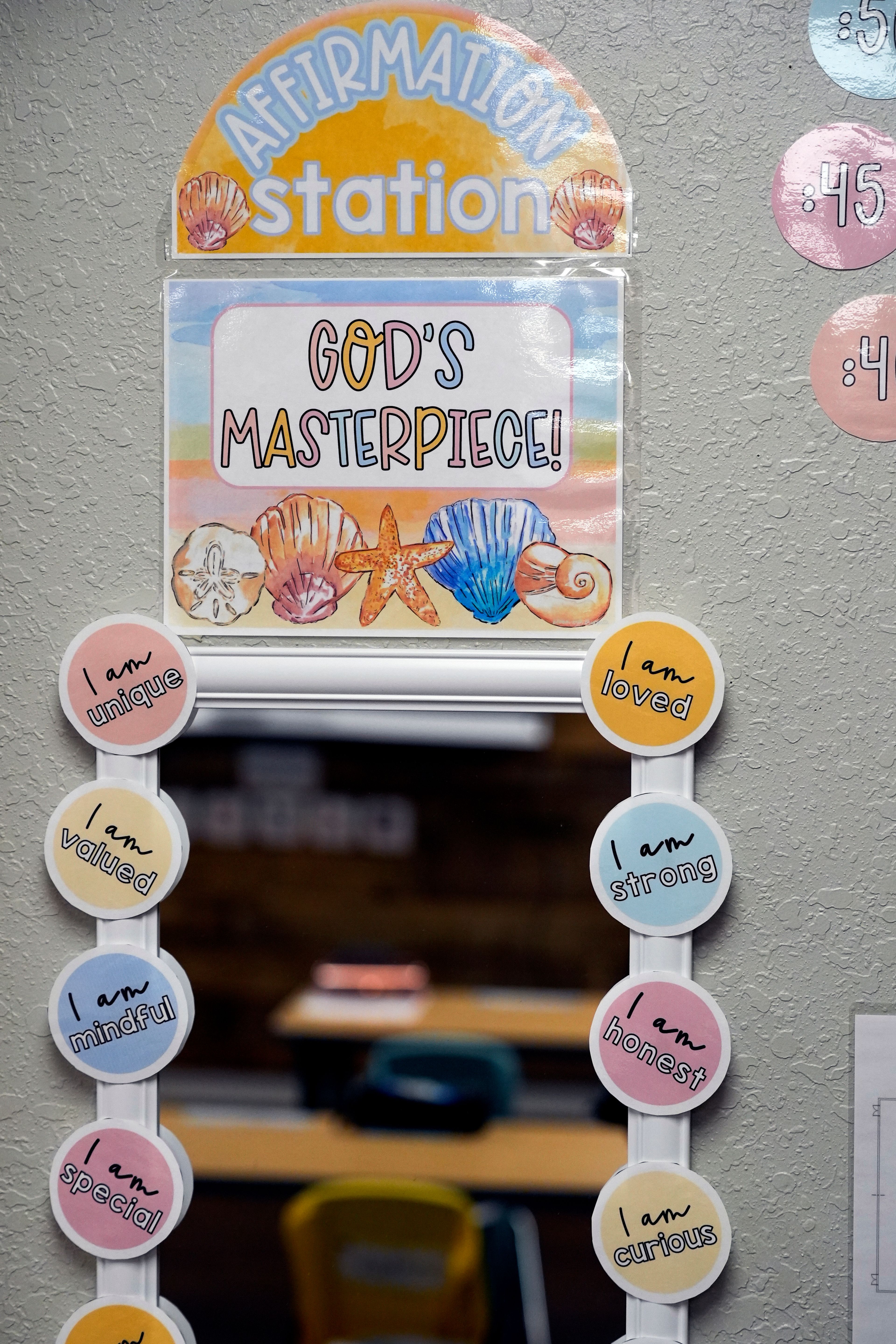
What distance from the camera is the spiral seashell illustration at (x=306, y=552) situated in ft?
3.36

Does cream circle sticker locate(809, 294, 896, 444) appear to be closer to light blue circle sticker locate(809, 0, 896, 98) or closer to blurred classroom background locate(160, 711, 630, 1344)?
light blue circle sticker locate(809, 0, 896, 98)

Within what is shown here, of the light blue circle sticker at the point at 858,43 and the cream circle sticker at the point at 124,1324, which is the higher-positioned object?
the light blue circle sticker at the point at 858,43

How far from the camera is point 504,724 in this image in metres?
1.03

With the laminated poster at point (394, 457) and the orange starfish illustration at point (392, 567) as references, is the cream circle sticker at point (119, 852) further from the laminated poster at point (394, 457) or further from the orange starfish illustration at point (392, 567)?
the orange starfish illustration at point (392, 567)

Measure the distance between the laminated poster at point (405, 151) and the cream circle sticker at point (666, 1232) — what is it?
3.05 ft

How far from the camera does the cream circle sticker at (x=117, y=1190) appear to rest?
101 centimetres

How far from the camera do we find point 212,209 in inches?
40.5

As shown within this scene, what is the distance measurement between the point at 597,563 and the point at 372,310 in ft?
1.14

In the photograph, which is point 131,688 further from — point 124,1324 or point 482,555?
point 124,1324

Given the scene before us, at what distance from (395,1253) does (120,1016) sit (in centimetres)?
38

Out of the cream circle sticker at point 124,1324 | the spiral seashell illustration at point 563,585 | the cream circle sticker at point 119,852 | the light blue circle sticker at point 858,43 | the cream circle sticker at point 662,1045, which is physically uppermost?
the light blue circle sticker at point 858,43

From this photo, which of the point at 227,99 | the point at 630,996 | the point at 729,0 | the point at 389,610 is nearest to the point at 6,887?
the point at 389,610

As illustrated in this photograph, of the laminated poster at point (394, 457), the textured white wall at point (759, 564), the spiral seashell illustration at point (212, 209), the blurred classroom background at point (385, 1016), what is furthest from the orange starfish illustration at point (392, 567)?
the spiral seashell illustration at point (212, 209)

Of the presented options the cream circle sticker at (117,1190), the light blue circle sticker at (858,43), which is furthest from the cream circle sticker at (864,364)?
the cream circle sticker at (117,1190)
